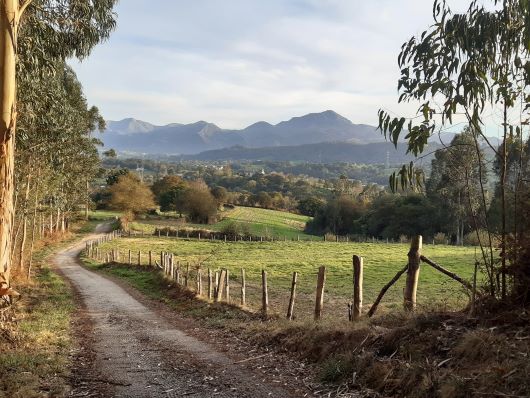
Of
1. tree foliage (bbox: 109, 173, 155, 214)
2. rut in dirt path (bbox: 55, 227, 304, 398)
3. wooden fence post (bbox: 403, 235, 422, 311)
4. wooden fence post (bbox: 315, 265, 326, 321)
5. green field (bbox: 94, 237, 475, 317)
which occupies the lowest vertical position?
green field (bbox: 94, 237, 475, 317)

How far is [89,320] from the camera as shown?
1508 centimetres

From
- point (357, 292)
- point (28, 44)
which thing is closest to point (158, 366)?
point (357, 292)

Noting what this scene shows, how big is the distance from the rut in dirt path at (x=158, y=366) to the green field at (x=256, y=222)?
5821 cm

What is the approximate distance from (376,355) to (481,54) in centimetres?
456

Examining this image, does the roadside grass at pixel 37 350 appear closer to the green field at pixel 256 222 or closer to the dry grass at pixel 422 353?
the dry grass at pixel 422 353

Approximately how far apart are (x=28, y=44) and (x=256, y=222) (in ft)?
240

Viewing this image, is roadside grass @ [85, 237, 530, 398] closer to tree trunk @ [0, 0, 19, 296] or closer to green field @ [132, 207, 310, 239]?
tree trunk @ [0, 0, 19, 296]

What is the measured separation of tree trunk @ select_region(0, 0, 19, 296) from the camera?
8.59m

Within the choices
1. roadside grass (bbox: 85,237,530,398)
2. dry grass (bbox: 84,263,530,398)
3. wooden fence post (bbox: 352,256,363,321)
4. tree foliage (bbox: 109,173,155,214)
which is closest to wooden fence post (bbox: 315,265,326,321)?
roadside grass (bbox: 85,237,530,398)

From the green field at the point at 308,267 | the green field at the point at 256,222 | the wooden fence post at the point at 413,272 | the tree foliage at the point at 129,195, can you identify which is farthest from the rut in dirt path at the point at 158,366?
the tree foliage at the point at 129,195

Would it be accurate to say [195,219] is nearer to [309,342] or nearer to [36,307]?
[36,307]

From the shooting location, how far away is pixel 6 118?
28.8 feet

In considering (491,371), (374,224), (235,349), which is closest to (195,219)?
(374,224)

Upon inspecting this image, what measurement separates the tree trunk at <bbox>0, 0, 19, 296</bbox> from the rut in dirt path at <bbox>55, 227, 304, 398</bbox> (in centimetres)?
272
